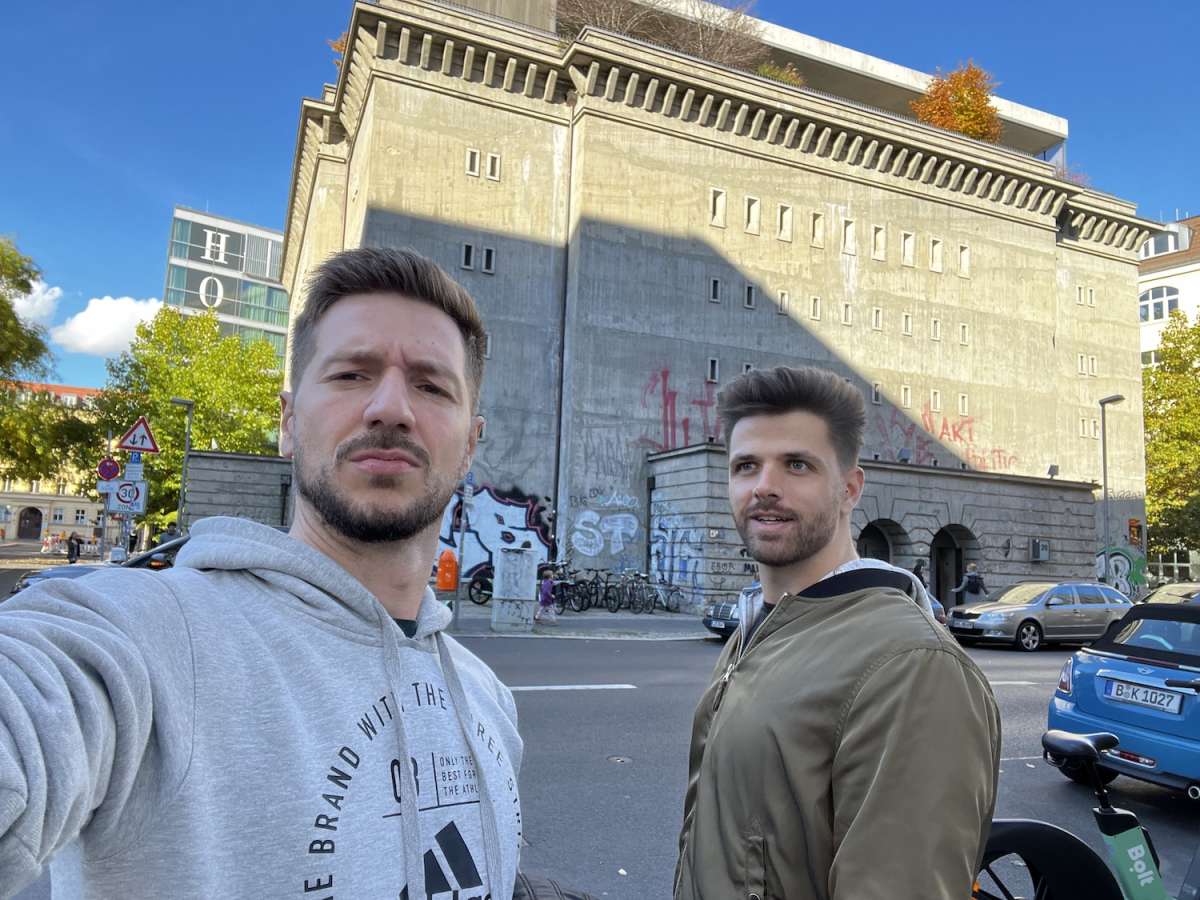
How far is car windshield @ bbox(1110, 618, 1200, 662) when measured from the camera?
6.04 metres

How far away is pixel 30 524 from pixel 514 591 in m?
103

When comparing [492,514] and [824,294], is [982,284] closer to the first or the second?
[824,294]

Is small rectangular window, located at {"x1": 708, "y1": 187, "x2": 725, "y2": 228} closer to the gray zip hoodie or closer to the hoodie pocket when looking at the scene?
the hoodie pocket

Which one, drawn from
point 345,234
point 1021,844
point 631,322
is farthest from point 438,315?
point 345,234

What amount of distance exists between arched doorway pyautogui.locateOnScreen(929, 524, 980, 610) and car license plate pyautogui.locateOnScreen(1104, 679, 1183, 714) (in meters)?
22.2

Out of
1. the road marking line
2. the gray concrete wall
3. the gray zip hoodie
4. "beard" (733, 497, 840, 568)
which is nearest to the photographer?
the gray zip hoodie

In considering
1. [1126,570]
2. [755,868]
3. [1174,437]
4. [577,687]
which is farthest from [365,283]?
[1174,437]

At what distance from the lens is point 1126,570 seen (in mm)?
32125

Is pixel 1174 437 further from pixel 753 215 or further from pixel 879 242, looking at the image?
pixel 753 215

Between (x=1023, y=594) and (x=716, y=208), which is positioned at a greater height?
(x=716, y=208)

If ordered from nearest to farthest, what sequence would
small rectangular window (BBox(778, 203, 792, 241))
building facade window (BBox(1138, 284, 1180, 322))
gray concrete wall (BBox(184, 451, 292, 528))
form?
gray concrete wall (BBox(184, 451, 292, 528)) → small rectangular window (BBox(778, 203, 792, 241)) → building facade window (BBox(1138, 284, 1180, 322))

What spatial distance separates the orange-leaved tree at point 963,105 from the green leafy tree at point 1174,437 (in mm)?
15027

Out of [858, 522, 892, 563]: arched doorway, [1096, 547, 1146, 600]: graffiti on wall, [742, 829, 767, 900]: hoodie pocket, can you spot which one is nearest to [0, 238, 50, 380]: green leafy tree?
[858, 522, 892, 563]: arched doorway

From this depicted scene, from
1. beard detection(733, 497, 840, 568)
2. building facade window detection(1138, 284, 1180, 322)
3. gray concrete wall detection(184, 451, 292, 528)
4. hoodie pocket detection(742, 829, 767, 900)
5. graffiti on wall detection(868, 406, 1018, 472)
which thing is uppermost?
building facade window detection(1138, 284, 1180, 322)
